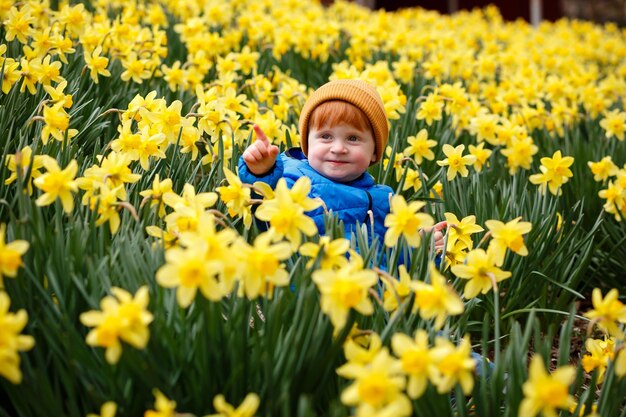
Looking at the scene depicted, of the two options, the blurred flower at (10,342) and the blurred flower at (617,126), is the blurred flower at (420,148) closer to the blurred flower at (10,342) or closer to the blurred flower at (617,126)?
the blurred flower at (617,126)

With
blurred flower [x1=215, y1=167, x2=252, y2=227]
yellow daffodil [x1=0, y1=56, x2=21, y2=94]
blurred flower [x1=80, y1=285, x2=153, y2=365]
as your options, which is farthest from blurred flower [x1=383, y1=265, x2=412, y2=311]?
yellow daffodil [x1=0, y1=56, x2=21, y2=94]

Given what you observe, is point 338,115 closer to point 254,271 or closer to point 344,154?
point 344,154

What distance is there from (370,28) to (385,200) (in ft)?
11.5

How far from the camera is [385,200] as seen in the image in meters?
2.54

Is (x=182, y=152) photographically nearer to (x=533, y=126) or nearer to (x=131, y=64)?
(x=131, y=64)

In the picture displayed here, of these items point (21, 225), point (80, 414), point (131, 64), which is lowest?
point (80, 414)

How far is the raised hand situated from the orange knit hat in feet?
1.03

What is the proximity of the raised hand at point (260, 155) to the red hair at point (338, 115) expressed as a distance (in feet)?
0.89

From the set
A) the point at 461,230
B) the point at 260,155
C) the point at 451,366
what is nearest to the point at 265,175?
the point at 260,155

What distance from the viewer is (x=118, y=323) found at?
52.7 inches

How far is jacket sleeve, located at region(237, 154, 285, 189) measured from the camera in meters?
2.36

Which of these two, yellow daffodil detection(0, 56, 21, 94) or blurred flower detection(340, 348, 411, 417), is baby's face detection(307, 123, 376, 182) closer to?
yellow daffodil detection(0, 56, 21, 94)

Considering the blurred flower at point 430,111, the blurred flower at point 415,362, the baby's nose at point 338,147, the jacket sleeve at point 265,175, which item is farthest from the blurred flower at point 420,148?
the blurred flower at point 415,362

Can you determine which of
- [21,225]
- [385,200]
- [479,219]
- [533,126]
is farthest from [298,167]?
[533,126]
